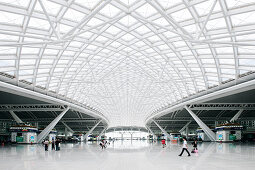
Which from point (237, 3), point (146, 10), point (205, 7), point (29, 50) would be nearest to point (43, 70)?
point (29, 50)

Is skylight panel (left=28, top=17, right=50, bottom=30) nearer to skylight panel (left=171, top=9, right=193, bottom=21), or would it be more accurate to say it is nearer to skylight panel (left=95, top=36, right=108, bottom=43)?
skylight panel (left=95, top=36, right=108, bottom=43)

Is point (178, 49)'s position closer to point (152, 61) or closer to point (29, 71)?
point (152, 61)

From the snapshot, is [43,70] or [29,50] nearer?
[29,50]

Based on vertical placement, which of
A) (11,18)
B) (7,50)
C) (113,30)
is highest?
(113,30)

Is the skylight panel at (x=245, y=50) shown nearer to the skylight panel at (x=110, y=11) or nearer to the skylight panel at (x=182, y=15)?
the skylight panel at (x=182, y=15)

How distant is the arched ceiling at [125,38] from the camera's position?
23.1 meters

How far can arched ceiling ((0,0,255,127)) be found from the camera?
75.8ft

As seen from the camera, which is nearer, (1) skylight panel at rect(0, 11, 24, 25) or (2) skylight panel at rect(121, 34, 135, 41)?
(1) skylight panel at rect(0, 11, 24, 25)

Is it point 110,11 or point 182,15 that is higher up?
point 110,11

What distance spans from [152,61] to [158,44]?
7539mm

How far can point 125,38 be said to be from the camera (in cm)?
3672

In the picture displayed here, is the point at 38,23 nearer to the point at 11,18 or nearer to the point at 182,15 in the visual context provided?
the point at 11,18

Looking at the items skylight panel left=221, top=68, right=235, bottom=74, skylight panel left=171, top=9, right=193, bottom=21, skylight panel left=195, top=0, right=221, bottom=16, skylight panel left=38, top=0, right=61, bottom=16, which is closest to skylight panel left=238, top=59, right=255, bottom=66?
skylight panel left=221, top=68, right=235, bottom=74

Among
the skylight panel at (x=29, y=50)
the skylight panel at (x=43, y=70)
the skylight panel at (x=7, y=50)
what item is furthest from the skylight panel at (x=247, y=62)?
the skylight panel at (x=7, y=50)
